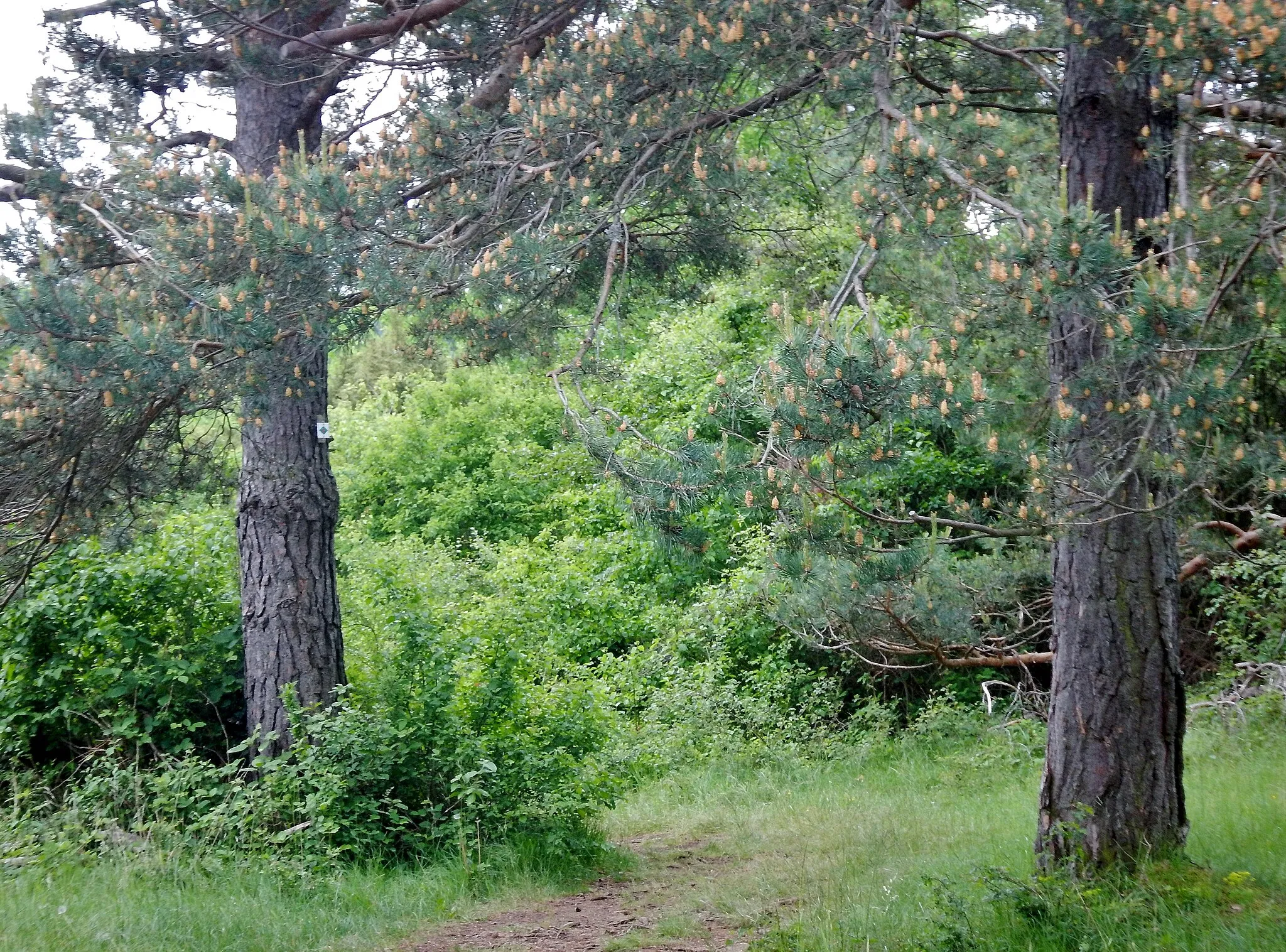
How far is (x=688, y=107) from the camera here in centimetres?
679

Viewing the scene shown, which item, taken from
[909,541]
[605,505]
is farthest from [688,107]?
[605,505]

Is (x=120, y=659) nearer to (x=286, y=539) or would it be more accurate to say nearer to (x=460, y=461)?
(x=286, y=539)

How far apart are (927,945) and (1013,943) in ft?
1.25

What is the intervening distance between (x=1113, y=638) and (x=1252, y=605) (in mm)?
6547

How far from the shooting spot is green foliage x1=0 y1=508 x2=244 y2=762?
830 centimetres

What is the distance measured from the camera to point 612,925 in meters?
6.43

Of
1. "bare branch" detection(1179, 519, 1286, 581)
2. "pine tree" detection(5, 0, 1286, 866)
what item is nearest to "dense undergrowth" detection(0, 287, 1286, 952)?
"bare branch" detection(1179, 519, 1286, 581)

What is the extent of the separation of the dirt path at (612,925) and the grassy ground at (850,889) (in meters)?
0.09

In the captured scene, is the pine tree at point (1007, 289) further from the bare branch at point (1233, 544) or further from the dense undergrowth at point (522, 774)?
the bare branch at point (1233, 544)

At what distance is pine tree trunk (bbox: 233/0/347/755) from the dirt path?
2.41 m

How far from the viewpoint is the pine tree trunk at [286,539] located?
832 cm

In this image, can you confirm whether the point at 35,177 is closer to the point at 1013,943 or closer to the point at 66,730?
Answer: the point at 66,730

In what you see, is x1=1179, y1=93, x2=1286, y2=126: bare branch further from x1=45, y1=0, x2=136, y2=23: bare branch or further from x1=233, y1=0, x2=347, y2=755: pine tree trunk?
x1=45, y1=0, x2=136, y2=23: bare branch

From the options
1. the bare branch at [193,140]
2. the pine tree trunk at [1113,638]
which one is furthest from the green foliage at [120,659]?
the pine tree trunk at [1113,638]
